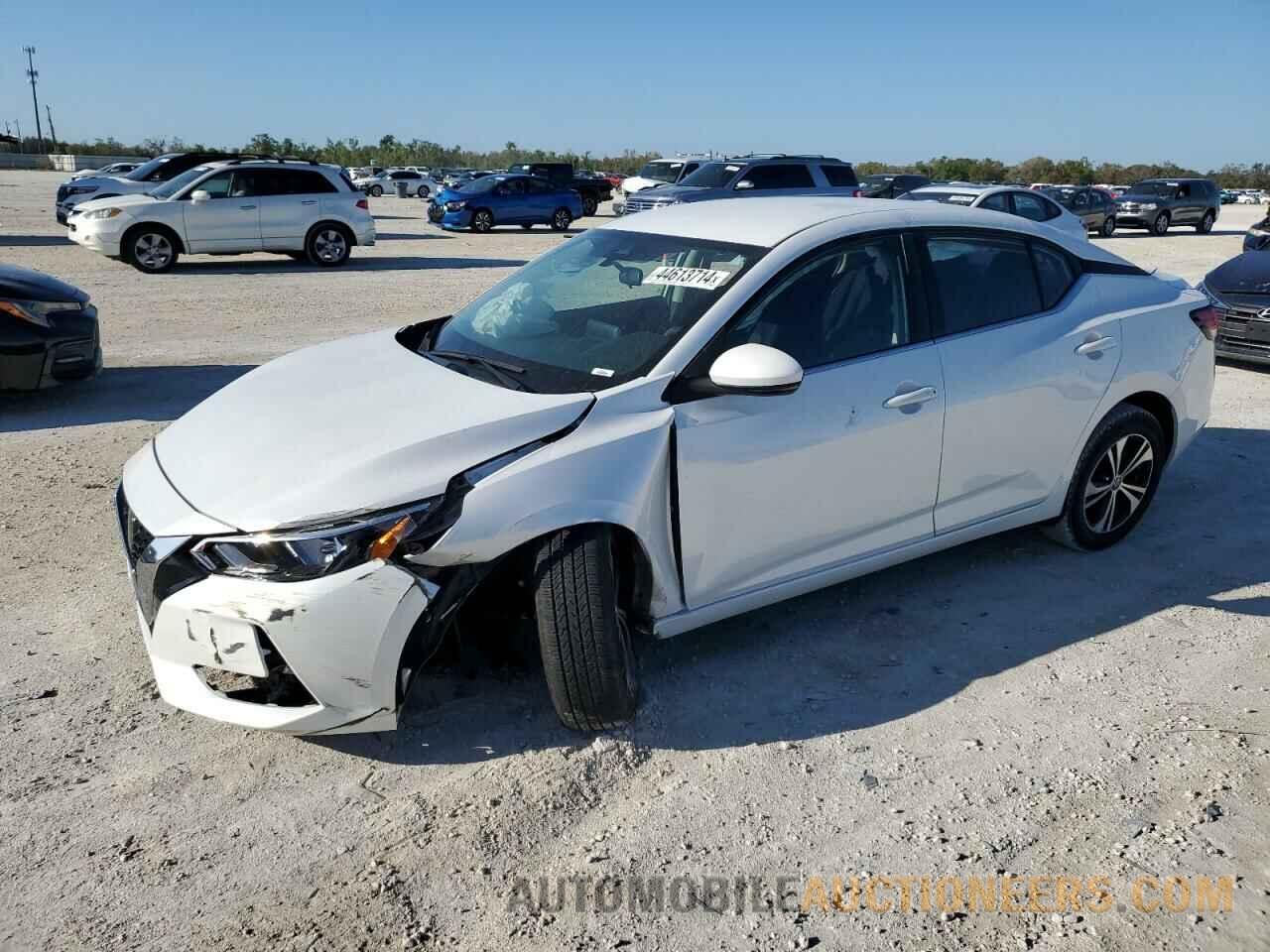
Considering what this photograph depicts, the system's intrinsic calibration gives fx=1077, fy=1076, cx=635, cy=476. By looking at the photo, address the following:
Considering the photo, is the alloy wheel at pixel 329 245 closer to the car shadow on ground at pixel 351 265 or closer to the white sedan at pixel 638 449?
the car shadow on ground at pixel 351 265

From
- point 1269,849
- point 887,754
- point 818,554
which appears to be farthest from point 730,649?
point 1269,849

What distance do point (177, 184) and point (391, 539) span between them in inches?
625

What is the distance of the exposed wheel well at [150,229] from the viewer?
15680mm

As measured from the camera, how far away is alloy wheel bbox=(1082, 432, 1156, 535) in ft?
16.1

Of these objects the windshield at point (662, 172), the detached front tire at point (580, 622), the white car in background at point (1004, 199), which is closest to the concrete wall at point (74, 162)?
the windshield at point (662, 172)

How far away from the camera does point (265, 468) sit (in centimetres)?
324

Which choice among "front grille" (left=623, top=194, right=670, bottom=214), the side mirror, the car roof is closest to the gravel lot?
the side mirror

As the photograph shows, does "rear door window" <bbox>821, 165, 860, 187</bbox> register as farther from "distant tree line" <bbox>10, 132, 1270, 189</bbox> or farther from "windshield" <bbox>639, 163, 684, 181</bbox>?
"distant tree line" <bbox>10, 132, 1270, 189</bbox>

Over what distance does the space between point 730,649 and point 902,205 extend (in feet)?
6.42

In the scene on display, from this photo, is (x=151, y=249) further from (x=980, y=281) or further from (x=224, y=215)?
(x=980, y=281)

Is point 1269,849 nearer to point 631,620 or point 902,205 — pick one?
point 631,620

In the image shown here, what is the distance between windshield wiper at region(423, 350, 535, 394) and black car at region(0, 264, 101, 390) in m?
4.38

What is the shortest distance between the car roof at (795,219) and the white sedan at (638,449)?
0.8 inches

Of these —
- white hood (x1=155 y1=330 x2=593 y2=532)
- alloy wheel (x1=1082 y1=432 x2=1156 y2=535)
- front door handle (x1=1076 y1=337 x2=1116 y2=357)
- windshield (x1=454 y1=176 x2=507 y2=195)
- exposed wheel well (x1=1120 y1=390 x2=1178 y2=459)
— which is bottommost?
alloy wheel (x1=1082 y1=432 x2=1156 y2=535)
